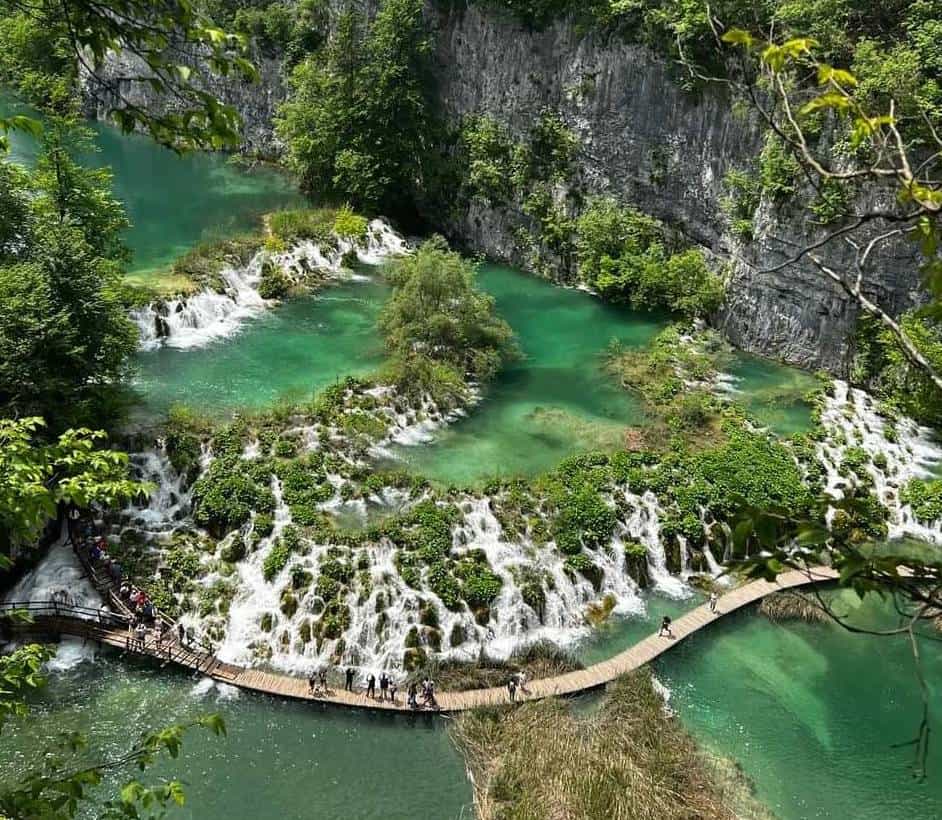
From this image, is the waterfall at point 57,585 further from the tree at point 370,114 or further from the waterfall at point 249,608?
the tree at point 370,114

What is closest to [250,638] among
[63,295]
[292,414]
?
[292,414]

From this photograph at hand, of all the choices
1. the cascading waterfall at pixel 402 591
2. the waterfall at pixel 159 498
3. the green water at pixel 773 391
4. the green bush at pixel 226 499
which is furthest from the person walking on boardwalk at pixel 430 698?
the green water at pixel 773 391

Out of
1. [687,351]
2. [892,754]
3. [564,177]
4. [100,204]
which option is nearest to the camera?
[892,754]

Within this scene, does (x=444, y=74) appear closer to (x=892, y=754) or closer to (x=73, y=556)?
(x=73, y=556)

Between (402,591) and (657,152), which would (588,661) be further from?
(657,152)

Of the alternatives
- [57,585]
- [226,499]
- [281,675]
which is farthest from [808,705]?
[57,585]
